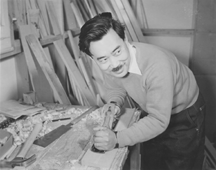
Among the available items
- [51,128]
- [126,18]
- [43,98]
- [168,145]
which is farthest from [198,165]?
[126,18]

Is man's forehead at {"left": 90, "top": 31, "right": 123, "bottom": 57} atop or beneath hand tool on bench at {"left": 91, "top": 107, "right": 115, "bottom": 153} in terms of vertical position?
atop

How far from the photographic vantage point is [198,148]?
1480 millimetres

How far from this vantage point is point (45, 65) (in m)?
1.64

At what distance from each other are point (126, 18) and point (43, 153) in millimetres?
1843

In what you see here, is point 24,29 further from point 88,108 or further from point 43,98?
point 88,108

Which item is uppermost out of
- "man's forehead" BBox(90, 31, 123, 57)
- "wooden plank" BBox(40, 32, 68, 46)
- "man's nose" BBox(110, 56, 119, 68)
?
"man's forehead" BBox(90, 31, 123, 57)

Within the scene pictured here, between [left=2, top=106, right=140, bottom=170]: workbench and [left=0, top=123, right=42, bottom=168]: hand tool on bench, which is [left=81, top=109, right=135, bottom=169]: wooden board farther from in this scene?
[left=0, top=123, right=42, bottom=168]: hand tool on bench

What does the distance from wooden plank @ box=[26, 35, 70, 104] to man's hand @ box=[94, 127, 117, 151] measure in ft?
2.53

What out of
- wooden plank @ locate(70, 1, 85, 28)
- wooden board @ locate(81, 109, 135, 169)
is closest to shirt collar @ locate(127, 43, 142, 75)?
wooden board @ locate(81, 109, 135, 169)

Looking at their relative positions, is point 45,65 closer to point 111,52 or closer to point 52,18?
point 52,18

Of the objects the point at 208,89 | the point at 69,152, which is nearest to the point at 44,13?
the point at 69,152

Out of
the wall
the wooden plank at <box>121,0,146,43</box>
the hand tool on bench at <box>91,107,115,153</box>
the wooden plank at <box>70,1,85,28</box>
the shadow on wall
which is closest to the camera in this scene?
the hand tool on bench at <box>91,107,115,153</box>

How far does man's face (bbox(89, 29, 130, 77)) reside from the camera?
1.01 metres

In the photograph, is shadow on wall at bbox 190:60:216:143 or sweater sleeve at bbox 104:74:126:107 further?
shadow on wall at bbox 190:60:216:143
